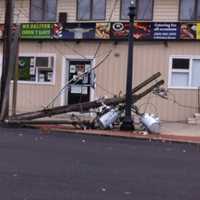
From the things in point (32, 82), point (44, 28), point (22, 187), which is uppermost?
point (44, 28)

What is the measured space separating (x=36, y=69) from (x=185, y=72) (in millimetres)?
6306

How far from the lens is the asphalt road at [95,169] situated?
9680 mm

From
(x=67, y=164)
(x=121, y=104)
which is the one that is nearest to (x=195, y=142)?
(x=121, y=104)

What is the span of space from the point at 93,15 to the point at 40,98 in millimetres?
4060

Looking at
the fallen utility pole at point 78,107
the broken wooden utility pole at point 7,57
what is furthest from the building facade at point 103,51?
the fallen utility pole at point 78,107

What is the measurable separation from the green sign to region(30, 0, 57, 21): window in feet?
1.17

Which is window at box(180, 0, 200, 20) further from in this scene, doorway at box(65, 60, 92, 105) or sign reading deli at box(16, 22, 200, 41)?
doorway at box(65, 60, 92, 105)

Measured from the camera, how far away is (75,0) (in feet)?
89.0

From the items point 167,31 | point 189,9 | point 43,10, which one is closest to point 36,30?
point 43,10

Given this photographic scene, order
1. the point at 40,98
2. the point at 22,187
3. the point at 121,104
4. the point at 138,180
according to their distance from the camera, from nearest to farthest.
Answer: the point at 22,187, the point at 138,180, the point at 121,104, the point at 40,98

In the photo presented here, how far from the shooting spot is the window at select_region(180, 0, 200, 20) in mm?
25453

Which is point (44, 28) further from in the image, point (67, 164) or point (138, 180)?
point (138, 180)

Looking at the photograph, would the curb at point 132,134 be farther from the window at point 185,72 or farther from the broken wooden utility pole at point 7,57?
the window at point 185,72

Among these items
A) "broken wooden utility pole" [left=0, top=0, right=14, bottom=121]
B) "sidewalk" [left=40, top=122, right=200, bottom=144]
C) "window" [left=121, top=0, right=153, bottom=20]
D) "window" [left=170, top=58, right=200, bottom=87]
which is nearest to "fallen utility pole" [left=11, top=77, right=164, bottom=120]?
"sidewalk" [left=40, top=122, right=200, bottom=144]
